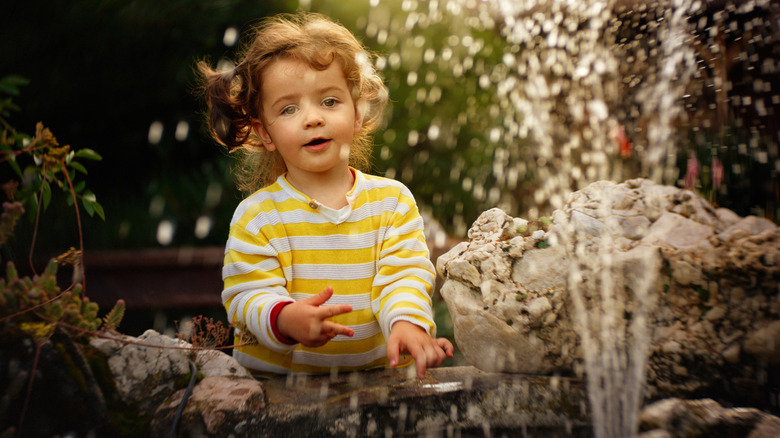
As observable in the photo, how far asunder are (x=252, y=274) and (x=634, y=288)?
109cm

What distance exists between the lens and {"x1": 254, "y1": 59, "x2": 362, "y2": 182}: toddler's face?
1.58m

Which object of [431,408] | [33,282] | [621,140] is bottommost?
[431,408]

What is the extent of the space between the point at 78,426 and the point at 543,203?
3.25 m

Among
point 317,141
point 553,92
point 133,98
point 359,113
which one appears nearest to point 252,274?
point 317,141

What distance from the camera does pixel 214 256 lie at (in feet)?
7.71

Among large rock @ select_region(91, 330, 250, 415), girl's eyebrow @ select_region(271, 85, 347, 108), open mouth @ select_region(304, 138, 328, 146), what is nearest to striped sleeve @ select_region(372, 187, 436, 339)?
open mouth @ select_region(304, 138, 328, 146)

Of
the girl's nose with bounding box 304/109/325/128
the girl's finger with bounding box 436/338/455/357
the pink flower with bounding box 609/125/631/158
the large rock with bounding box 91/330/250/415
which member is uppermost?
the pink flower with bounding box 609/125/631/158

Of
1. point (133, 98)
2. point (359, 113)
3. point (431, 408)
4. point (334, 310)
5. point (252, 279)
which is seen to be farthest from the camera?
point (133, 98)

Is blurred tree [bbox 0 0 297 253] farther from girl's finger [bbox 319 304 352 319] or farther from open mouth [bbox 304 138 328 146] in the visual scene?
girl's finger [bbox 319 304 352 319]

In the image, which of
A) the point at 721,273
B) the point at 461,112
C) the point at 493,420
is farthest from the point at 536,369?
the point at 461,112

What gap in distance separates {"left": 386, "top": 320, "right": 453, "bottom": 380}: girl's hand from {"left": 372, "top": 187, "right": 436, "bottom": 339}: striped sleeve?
0.09 ft

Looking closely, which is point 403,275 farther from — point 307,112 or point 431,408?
point 307,112

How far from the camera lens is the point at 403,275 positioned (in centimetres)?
163

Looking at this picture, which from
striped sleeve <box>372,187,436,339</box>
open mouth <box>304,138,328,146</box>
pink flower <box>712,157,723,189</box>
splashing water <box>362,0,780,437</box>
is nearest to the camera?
striped sleeve <box>372,187,436,339</box>
